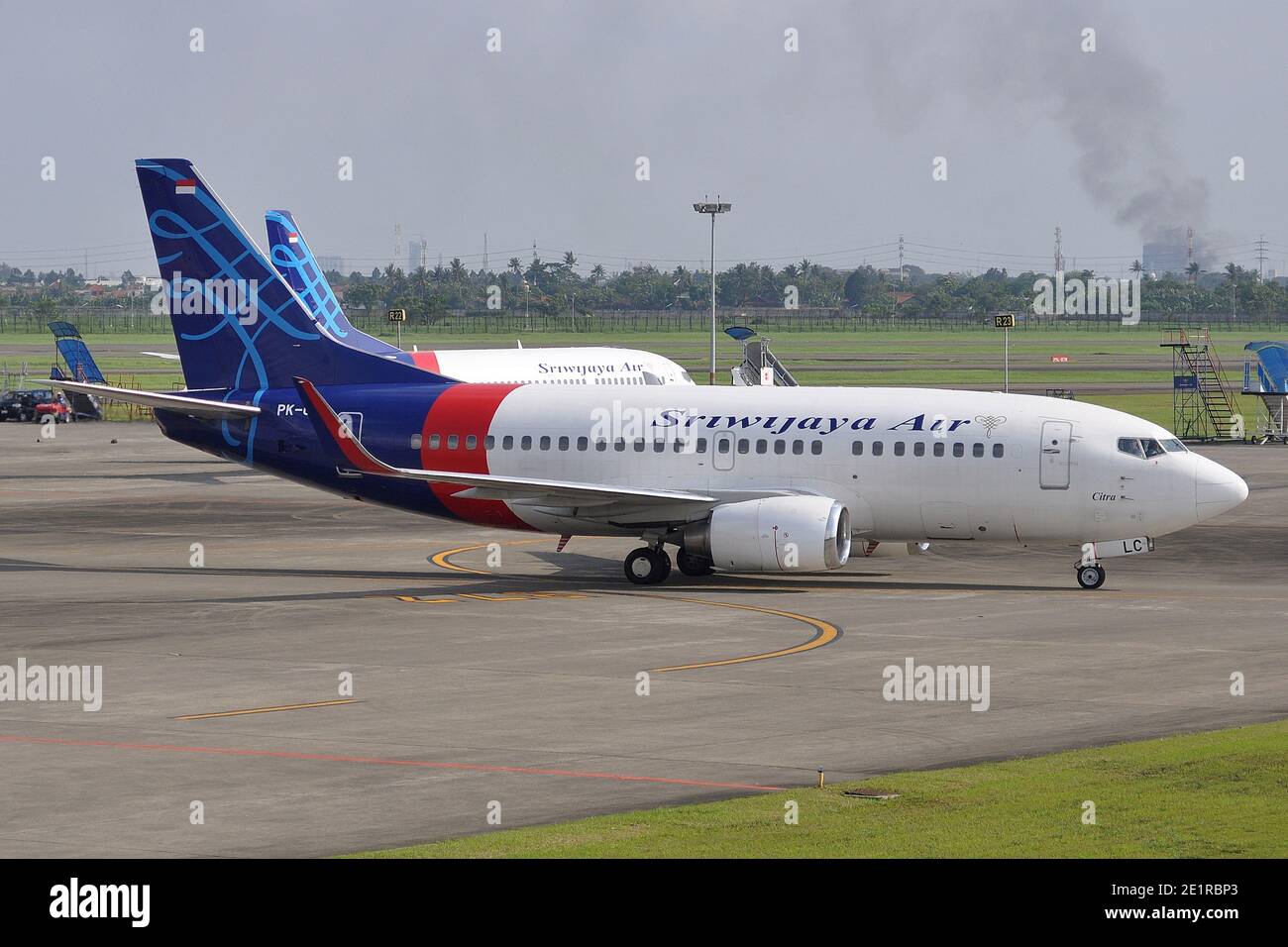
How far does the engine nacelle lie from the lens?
40.6 metres

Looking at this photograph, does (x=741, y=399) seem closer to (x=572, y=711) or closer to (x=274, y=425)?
(x=274, y=425)

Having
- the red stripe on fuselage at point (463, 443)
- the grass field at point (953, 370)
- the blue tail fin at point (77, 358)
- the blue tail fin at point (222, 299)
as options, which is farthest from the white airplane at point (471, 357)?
the grass field at point (953, 370)

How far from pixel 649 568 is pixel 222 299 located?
14.5 metres

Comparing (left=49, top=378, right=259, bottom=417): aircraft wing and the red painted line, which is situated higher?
(left=49, top=378, right=259, bottom=417): aircraft wing

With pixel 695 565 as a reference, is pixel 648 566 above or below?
above

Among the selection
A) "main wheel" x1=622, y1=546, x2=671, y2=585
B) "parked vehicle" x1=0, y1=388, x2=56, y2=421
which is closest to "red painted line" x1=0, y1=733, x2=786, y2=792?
"main wheel" x1=622, y1=546, x2=671, y2=585

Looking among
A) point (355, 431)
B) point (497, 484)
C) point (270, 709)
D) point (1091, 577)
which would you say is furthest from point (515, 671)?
point (1091, 577)

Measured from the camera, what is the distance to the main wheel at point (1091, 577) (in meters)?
42.2

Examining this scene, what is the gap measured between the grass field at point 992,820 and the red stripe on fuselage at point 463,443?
23.5m

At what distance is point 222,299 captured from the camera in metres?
47.8

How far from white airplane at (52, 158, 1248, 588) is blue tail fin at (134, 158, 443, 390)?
0.06m

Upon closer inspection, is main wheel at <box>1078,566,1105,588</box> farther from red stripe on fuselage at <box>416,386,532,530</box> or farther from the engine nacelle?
red stripe on fuselage at <box>416,386,532,530</box>

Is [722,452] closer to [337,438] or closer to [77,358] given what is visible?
[337,438]
